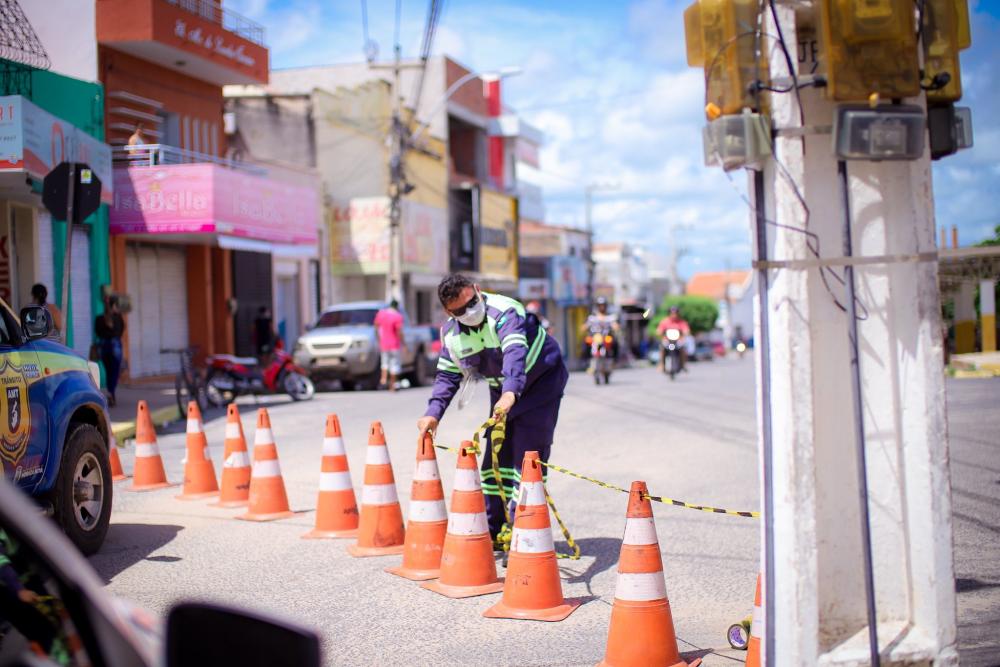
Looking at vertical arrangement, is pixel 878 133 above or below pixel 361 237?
below

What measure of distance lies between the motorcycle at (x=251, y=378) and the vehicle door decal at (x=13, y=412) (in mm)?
12773

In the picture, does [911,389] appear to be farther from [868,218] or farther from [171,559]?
[171,559]

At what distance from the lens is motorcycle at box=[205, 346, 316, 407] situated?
758 inches

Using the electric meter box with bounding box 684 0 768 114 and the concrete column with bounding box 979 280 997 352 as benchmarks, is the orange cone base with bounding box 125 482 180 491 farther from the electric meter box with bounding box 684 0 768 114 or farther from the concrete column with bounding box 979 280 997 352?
the concrete column with bounding box 979 280 997 352

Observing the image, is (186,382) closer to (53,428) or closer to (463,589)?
Answer: (53,428)

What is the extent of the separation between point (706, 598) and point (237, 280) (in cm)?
2567

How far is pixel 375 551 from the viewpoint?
7.23 meters

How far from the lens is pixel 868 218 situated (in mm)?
4055

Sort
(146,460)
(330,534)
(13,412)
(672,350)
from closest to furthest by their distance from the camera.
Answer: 1. (13,412)
2. (330,534)
3. (146,460)
4. (672,350)

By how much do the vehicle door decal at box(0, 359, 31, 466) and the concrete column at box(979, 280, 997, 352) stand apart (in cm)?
1258

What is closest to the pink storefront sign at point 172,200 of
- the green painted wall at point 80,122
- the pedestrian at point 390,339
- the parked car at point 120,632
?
the green painted wall at point 80,122

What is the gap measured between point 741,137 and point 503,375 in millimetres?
3196

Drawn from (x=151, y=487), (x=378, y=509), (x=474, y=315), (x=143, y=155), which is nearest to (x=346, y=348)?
(x=143, y=155)

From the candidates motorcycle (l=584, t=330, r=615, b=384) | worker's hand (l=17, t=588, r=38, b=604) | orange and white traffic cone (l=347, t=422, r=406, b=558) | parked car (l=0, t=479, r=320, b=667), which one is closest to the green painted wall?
motorcycle (l=584, t=330, r=615, b=384)
